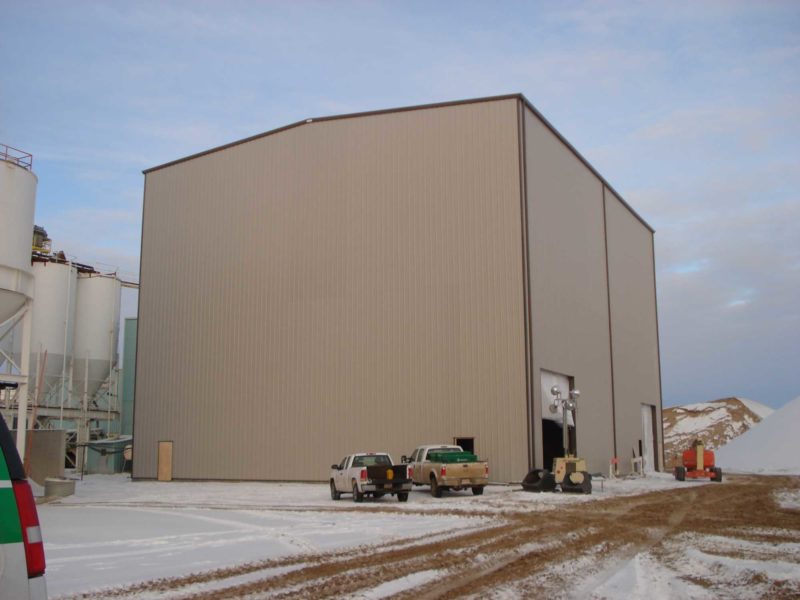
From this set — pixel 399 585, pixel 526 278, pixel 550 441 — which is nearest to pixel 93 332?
pixel 526 278

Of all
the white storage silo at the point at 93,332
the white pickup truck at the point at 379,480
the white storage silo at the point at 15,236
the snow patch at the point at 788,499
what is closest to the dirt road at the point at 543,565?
the snow patch at the point at 788,499

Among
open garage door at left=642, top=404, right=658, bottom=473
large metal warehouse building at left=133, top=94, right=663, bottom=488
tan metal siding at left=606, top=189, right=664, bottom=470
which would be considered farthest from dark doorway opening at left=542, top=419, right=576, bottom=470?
open garage door at left=642, top=404, right=658, bottom=473

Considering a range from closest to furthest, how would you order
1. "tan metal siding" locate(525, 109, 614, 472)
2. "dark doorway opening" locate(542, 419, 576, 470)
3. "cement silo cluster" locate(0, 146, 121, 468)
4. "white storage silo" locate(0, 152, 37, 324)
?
1. "white storage silo" locate(0, 152, 37, 324)
2. "tan metal siding" locate(525, 109, 614, 472)
3. "dark doorway opening" locate(542, 419, 576, 470)
4. "cement silo cluster" locate(0, 146, 121, 468)

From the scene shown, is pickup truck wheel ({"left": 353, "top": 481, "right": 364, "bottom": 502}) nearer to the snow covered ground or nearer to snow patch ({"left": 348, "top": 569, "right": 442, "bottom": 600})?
the snow covered ground

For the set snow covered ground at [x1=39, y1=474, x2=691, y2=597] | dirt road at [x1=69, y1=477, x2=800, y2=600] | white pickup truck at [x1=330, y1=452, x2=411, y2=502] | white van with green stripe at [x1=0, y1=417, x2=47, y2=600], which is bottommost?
snow covered ground at [x1=39, y1=474, x2=691, y2=597]

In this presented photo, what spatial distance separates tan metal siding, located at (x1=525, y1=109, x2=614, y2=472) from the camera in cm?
3909

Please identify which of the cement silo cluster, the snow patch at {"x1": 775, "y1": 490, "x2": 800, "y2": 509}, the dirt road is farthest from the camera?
the cement silo cluster

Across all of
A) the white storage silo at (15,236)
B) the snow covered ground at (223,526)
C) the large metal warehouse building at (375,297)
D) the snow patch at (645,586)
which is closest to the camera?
the snow patch at (645,586)

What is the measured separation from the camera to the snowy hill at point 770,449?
5780 centimetres

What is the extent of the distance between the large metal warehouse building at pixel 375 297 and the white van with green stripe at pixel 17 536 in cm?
3282

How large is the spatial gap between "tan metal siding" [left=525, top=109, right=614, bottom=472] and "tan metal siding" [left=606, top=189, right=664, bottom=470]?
239 cm

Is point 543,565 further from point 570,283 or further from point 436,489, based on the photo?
point 570,283

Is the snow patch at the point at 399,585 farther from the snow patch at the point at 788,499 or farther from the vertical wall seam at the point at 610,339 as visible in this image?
the vertical wall seam at the point at 610,339

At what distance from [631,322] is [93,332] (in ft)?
125
